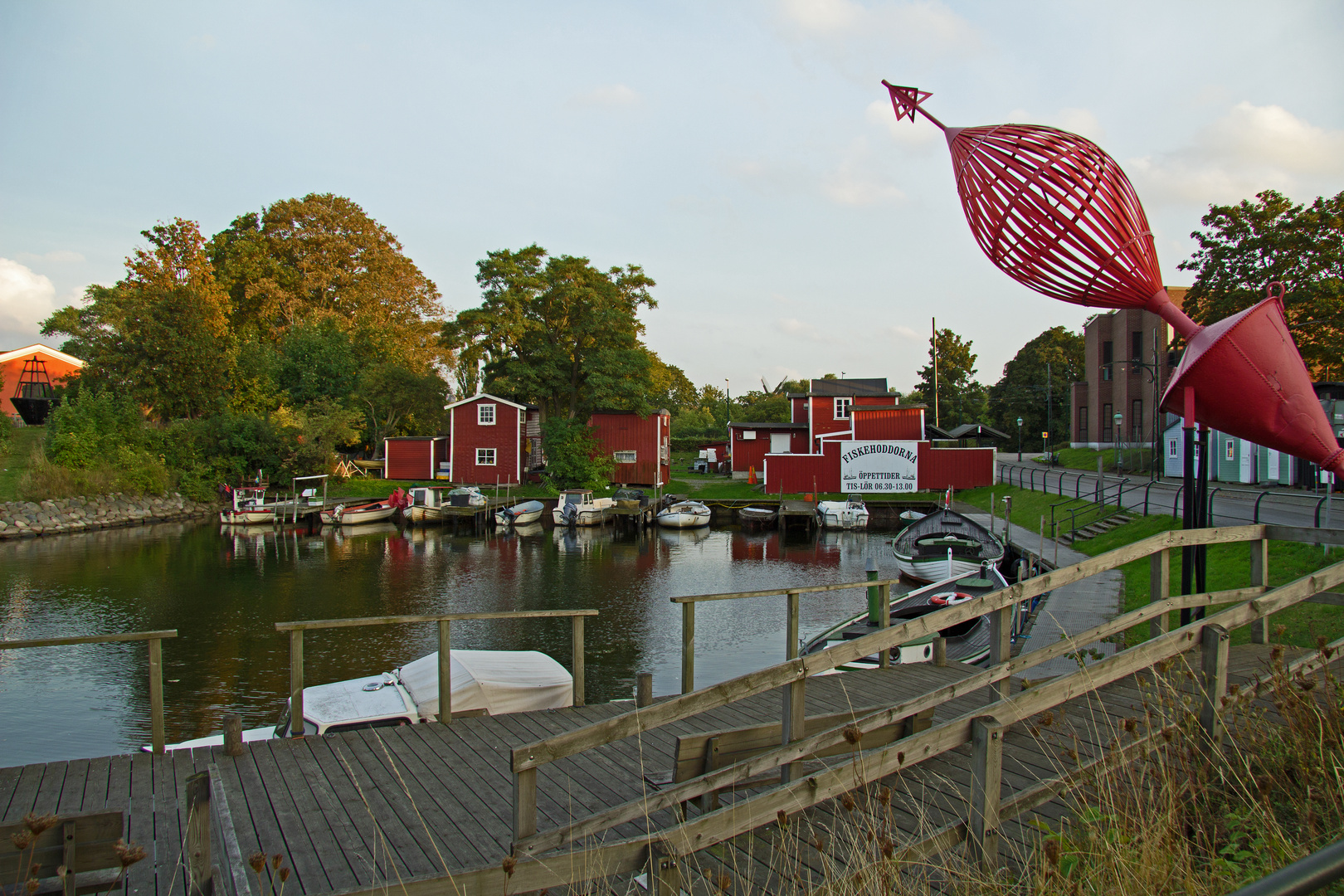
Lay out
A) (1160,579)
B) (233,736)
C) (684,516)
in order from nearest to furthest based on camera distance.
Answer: (1160,579) → (233,736) → (684,516)

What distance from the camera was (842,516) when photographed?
138 feet

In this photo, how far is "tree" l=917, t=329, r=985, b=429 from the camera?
83750 millimetres

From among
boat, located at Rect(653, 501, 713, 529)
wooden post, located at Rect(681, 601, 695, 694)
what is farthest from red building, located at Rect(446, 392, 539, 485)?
wooden post, located at Rect(681, 601, 695, 694)

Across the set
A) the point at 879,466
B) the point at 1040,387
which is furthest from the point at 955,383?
the point at 879,466

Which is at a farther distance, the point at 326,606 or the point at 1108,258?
the point at 326,606

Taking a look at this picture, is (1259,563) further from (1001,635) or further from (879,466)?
(879,466)

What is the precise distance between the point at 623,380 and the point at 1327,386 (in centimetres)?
3393

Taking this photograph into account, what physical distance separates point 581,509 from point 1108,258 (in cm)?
3994

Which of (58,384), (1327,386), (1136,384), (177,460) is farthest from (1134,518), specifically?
(58,384)

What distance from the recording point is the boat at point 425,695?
372 inches

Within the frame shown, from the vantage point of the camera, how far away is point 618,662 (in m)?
17.0

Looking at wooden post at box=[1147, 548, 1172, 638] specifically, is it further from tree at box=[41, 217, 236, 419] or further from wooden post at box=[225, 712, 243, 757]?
tree at box=[41, 217, 236, 419]

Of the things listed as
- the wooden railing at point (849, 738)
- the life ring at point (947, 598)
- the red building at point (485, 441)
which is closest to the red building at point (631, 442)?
the red building at point (485, 441)

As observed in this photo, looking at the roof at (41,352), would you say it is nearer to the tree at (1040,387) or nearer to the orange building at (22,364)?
the orange building at (22,364)
